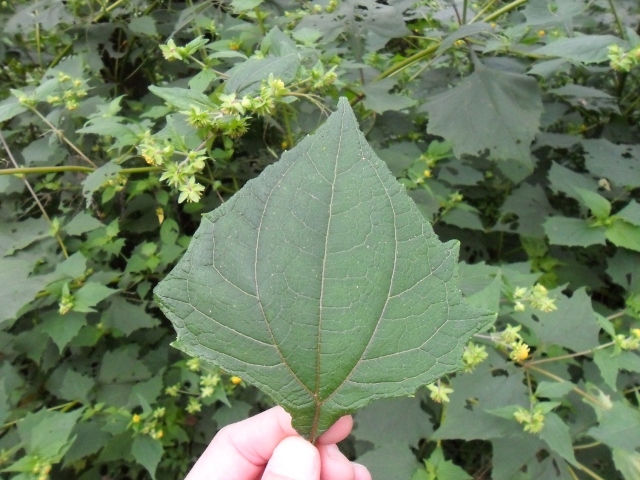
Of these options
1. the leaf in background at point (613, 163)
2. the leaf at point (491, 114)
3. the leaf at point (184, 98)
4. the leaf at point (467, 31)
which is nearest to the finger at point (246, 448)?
the leaf at point (184, 98)

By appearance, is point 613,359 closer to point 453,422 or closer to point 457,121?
point 453,422

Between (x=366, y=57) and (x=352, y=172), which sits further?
(x=366, y=57)

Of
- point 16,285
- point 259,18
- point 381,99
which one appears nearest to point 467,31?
point 381,99

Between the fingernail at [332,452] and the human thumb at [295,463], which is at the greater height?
the human thumb at [295,463]

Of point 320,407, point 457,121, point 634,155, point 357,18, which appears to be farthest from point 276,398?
point 634,155

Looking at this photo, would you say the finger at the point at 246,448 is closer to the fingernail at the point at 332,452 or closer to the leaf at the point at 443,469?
the fingernail at the point at 332,452

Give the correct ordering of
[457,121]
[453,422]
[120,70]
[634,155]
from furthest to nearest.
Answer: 1. [120,70]
2. [634,155]
3. [457,121]
4. [453,422]
